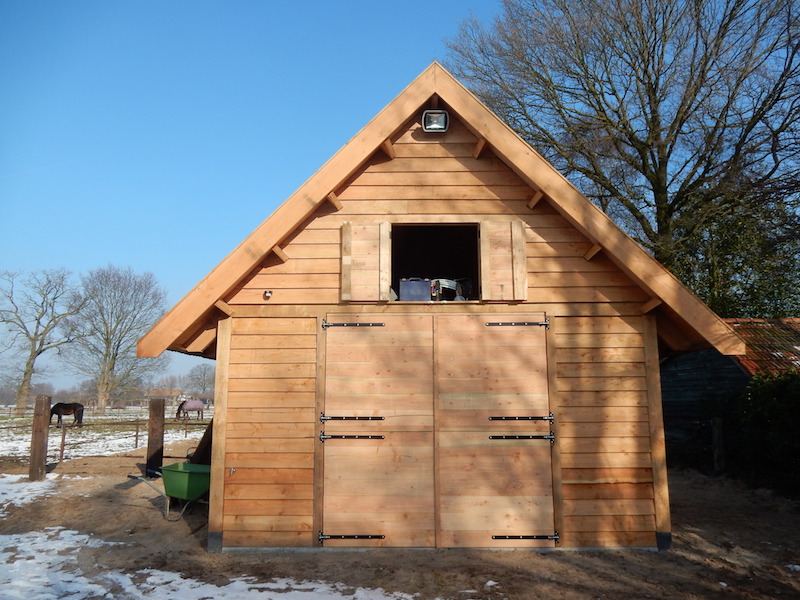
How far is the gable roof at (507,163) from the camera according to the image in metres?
6.12

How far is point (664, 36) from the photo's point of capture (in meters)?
15.2

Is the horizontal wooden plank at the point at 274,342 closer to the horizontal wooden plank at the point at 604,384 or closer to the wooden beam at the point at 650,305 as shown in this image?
the horizontal wooden plank at the point at 604,384

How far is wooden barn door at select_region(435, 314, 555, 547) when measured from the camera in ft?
20.5

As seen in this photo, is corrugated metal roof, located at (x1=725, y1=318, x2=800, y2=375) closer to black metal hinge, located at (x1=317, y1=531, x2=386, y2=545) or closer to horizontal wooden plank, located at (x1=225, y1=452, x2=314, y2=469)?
black metal hinge, located at (x1=317, y1=531, x2=386, y2=545)

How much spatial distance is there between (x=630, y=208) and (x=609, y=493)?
475 inches

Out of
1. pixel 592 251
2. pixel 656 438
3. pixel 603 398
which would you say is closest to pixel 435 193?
pixel 592 251

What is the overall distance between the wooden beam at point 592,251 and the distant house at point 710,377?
6637mm

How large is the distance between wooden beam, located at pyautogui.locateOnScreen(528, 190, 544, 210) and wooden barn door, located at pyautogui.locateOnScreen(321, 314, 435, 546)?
1.85 meters

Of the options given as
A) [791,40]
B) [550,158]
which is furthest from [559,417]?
[550,158]

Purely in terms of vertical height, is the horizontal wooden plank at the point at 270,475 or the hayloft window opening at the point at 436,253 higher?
the hayloft window opening at the point at 436,253

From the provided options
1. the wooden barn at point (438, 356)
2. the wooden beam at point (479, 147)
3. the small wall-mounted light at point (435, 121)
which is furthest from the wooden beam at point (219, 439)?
the wooden beam at point (479, 147)

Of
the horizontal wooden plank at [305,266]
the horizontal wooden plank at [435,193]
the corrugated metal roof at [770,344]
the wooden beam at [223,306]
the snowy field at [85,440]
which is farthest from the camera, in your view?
the snowy field at [85,440]

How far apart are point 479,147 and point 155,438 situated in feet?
26.8

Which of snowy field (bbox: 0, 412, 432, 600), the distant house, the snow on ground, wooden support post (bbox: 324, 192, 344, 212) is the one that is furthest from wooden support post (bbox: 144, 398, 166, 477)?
the distant house
